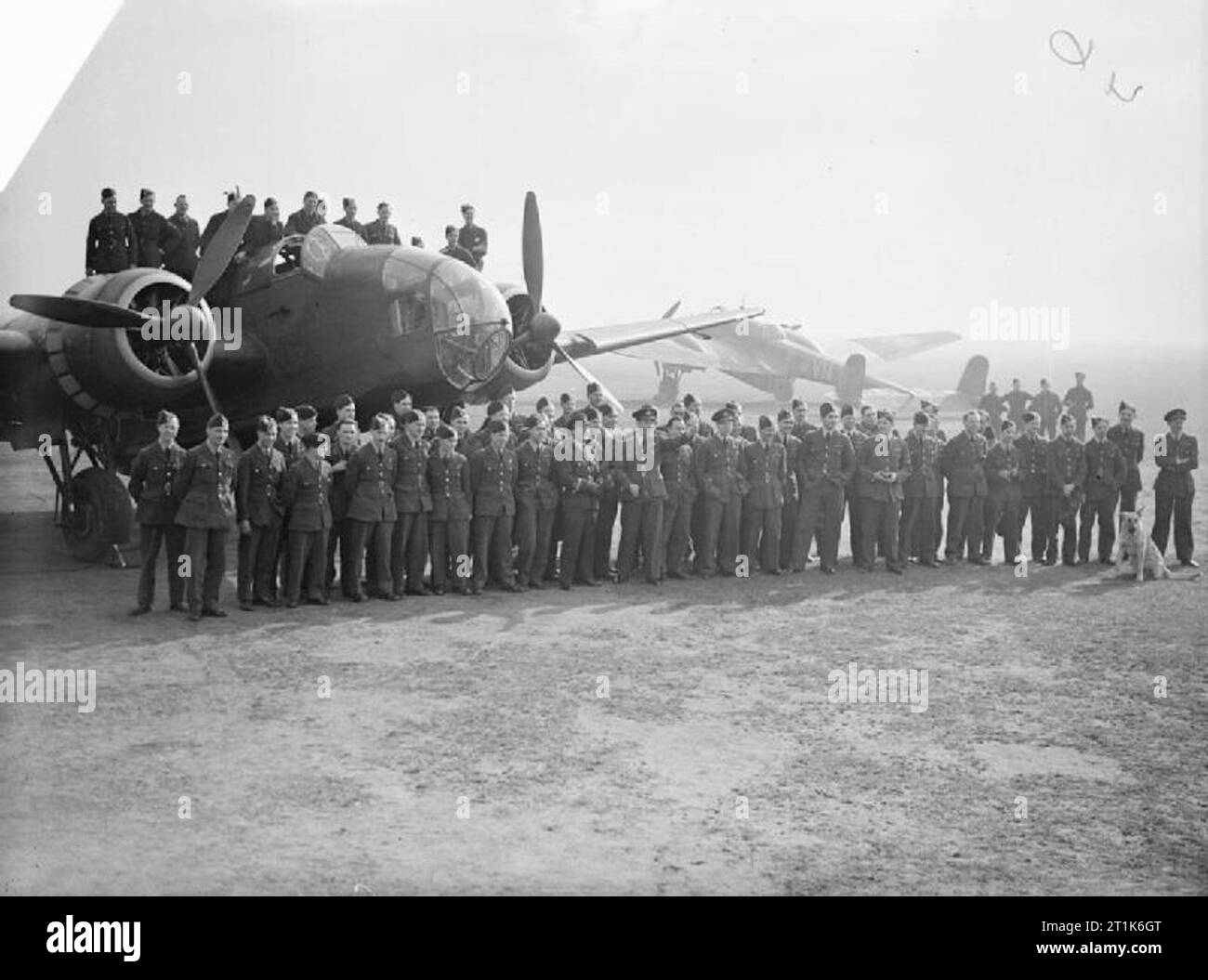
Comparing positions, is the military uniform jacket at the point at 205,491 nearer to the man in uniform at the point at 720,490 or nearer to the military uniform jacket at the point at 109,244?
the military uniform jacket at the point at 109,244

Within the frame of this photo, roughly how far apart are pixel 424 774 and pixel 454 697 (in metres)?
1.59

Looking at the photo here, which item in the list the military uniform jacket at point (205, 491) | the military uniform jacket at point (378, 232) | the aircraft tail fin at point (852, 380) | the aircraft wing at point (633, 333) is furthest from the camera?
the aircraft tail fin at point (852, 380)

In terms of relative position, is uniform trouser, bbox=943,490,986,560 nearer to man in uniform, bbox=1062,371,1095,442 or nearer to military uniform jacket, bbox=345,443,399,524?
military uniform jacket, bbox=345,443,399,524

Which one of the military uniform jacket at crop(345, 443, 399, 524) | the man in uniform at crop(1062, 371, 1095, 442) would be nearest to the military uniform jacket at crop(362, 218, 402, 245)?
the military uniform jacket at crop(345, 443, 399, 524)

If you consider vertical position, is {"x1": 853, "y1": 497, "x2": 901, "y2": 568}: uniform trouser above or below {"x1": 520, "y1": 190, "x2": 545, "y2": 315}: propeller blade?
below

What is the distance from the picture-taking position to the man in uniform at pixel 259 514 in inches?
458

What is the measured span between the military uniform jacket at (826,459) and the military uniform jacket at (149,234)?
7.41 m

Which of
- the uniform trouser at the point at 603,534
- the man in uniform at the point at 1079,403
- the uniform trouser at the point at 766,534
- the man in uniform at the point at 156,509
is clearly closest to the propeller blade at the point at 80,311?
the man in uniform at the point at 156,509

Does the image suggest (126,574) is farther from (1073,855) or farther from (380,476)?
(1073,855)

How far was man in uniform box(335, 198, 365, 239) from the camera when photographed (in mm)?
16219

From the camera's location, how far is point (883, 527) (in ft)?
48.3

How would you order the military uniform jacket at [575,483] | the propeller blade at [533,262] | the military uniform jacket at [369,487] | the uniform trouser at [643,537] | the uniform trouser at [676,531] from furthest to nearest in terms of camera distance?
1. the propeller blade at [533,262]
2. the uniform trouser at [676,531]
3. the uniform trouser at [643,537]
4. the military uniform jacket at [575,483]
5. the military uniform jacket at [369,487]

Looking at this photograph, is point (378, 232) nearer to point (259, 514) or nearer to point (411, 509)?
point (411, 509)

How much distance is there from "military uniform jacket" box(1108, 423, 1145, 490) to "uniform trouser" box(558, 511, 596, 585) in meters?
6.53
